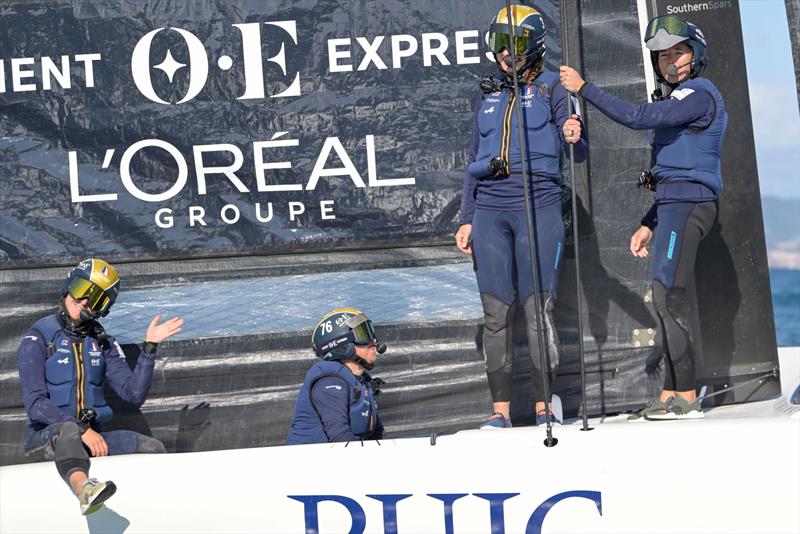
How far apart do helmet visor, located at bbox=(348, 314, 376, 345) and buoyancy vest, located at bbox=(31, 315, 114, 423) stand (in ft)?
3.86

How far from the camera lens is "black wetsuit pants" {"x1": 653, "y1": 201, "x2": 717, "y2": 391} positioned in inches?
216

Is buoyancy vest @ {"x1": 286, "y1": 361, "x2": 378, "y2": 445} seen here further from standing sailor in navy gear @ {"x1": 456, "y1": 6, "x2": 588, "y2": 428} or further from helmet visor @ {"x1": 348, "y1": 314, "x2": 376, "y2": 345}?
standing sailor in navy gear @ {"x1": 456, "y1": 6, "x2": 588, "y2": 428}

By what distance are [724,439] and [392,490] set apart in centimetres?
117

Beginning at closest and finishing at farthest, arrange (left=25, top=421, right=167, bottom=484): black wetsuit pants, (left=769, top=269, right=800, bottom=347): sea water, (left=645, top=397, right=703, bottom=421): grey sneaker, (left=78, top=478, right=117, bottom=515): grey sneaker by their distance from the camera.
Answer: (left=78, top=478, right=117, bottom=515): grey sneaker, (left=25, top=421, right=167, bottom=484): black wetsuit pants, (left=645, top=397, right=703, bottom=421): grey sneaker, (left=769, top=269, right=800, bottom=347): sea water

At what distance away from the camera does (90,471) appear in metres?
4.92

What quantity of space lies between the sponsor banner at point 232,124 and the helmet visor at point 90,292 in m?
0.98

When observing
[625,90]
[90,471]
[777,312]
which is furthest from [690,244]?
[777,312]

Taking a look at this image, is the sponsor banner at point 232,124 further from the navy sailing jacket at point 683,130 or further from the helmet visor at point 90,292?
the navy sailing jacket at point 683,130

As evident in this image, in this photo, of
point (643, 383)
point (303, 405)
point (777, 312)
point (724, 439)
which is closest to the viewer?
point (724, 439)

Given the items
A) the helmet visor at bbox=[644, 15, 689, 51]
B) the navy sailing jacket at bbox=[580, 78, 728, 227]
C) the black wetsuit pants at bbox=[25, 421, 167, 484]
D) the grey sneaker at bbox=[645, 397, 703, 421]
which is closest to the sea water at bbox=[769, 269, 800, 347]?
the navy sailing jacket at bbox=[580, 78, 728, 227]

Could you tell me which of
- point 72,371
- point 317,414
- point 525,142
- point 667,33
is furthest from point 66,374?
point 667,33

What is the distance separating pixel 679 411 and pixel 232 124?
114 inches

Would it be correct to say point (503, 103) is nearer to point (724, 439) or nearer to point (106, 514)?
point (724, 439)

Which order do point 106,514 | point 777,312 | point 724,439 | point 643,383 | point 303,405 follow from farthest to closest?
1. point 777,312
2. point 643,383
3. point 303,405
4. point 106,514
5. point 724,439
